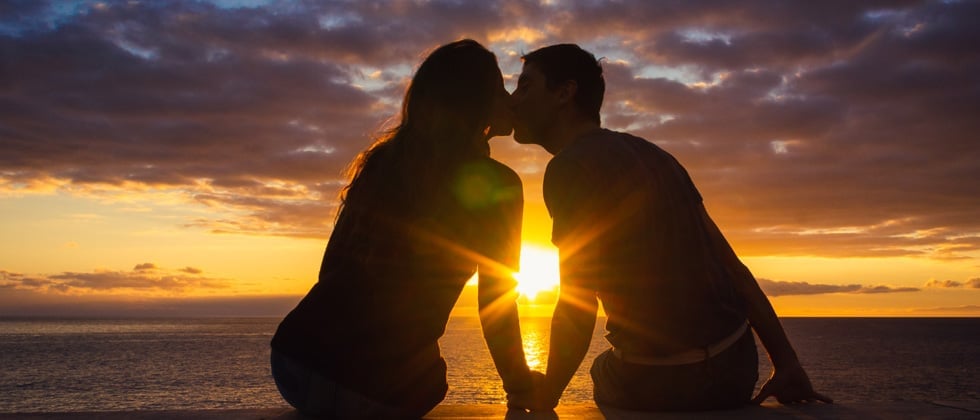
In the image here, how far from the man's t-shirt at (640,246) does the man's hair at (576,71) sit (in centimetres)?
39

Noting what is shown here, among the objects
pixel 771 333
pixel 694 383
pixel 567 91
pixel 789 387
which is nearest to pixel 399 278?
pixel 567 91

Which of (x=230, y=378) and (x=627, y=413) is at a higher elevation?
(x=627, y=413)

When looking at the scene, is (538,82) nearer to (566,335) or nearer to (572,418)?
(566,335)

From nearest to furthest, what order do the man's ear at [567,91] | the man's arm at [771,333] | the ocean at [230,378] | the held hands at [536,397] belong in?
the held hands at [536,397] < the man's arm at [771,333] < the man's ear at [567,91] < the ocean at [230,378]

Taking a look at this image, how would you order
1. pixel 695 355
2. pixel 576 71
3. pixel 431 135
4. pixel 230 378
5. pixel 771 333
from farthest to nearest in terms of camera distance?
1. pixel 230 378
2. pixel 576 71
3. pixel 771 333
4. pixel 695 355
5. pixel 431 135

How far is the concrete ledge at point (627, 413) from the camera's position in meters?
3.63

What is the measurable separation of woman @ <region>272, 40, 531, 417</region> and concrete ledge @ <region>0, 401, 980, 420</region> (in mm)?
339

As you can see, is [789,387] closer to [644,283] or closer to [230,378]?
[644,283]

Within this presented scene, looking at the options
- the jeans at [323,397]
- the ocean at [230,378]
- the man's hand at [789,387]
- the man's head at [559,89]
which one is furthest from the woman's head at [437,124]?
the ocean at [230,378]

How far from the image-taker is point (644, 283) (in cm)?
375

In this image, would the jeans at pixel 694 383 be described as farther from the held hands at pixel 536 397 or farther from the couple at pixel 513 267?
the held hands at pixel 536 397

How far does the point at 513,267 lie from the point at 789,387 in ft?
6.11

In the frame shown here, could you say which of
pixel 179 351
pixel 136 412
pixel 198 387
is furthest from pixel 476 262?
pixel 179 351

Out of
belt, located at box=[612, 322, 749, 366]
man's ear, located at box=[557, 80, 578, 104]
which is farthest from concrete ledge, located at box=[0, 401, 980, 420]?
man's ear, located at box=[557, 80, 578, 104]
